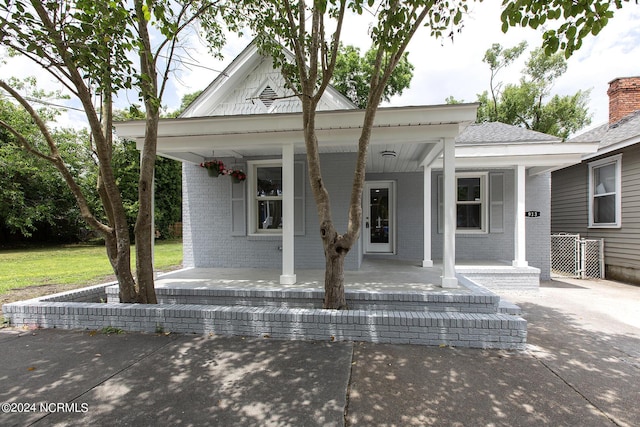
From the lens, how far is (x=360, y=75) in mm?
20625

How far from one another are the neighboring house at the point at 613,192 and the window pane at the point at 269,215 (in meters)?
6.75

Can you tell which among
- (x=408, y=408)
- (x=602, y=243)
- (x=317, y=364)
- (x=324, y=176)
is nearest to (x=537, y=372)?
(x=408, y=408)

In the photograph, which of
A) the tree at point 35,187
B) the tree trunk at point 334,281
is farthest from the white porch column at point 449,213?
the tree at point 35,187

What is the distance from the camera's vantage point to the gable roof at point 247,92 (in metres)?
7.20

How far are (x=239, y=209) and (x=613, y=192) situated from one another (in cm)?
942

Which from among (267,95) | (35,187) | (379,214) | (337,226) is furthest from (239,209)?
(35,187)

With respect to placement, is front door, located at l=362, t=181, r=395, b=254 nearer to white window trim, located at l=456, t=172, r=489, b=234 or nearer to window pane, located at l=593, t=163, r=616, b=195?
white window trim, located at l=456, t=172, r=489, b=234

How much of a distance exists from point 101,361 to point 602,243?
10855mm

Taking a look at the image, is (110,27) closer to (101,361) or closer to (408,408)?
(101,361)

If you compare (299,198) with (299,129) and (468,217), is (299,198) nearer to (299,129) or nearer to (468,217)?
(299,129)

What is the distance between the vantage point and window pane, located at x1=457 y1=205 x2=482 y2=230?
27.3 feet

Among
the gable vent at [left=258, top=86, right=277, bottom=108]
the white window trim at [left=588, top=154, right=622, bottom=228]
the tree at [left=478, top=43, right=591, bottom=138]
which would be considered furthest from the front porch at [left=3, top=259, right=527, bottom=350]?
the tree at [left=478, top=43, right=591, bottom=138]

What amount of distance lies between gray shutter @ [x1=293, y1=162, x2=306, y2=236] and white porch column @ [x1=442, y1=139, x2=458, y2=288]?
9.81ft

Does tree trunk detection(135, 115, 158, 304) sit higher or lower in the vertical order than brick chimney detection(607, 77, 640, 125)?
lower
